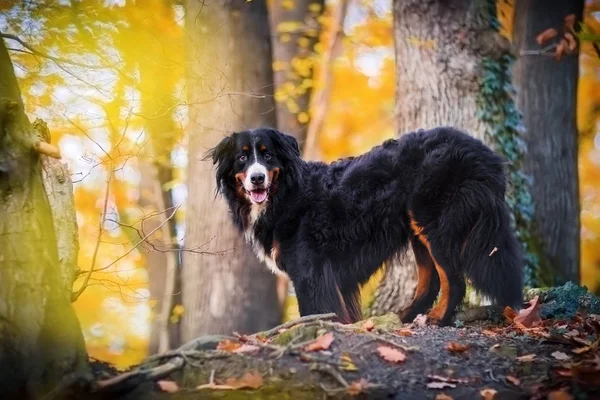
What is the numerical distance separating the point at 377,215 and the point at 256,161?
124 centimetres

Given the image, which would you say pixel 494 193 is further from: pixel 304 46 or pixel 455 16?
pixel 304 46

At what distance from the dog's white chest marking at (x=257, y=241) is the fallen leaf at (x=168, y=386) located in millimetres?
2665

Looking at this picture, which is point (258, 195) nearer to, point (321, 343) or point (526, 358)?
point (321, 343)

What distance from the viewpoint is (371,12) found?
14109mm

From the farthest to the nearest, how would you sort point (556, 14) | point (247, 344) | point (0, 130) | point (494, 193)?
1. point (556, 14)
2. point (494, 193)
3. point (247, 344)
4. point (0, 130)

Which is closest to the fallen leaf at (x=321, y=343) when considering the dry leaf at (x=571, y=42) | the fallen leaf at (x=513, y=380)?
the fallen leaf at (x=513, y=380)

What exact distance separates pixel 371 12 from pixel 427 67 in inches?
257

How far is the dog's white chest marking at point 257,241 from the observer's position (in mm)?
6457

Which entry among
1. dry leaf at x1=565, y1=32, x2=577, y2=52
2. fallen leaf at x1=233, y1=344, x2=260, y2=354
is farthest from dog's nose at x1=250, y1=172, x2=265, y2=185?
dry leaf at x1=565, y1=32, x2=577, y2=52

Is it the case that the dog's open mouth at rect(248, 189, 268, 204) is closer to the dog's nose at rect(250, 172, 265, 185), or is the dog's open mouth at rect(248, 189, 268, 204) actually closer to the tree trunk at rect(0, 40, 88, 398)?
the dog's nose at rect(250, 172, 265, 185)

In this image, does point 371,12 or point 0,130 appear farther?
point 371,12

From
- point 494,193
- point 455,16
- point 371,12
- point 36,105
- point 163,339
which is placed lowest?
point 163,339

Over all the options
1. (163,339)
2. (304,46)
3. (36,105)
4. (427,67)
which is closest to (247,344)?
(36,105)

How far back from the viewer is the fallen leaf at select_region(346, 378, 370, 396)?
3809 mm
